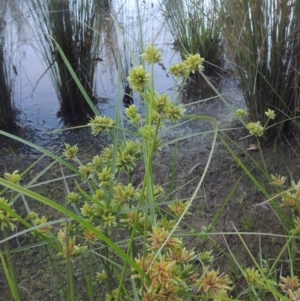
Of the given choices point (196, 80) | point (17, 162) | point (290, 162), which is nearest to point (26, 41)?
point (17, 162)

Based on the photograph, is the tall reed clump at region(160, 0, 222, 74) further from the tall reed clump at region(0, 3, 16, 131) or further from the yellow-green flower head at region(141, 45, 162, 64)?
the yellow-green flower head at region(141, 45, 162, 64)

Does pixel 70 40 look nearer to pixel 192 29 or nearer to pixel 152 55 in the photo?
pixel 192 29

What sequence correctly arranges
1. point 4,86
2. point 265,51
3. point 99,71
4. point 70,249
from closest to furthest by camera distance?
point 70,249, point 265,51, point 4,86, point 99,71

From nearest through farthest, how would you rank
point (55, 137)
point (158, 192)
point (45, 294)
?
point (158, 192) < point (45, 294) < point (55, 137)

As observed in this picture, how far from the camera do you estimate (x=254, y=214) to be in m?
1.61

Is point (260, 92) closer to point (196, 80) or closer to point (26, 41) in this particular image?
point (196, 80)

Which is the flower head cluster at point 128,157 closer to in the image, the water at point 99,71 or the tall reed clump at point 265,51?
the tall reed clump at point 265,51

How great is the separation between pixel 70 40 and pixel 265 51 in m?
1.02

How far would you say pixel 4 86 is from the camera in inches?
89.3

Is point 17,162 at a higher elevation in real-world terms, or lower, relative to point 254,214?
higher

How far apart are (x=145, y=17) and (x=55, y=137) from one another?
127 centimetres

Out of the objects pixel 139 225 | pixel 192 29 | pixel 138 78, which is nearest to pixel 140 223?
pixel 139 225

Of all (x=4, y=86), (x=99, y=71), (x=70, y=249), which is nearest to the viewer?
(x=70, y=249)

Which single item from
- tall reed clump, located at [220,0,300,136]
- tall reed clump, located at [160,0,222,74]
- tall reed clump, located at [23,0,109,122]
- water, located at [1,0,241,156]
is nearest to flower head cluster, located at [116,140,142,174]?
tall reed clump, located at [220,0,300,136]
